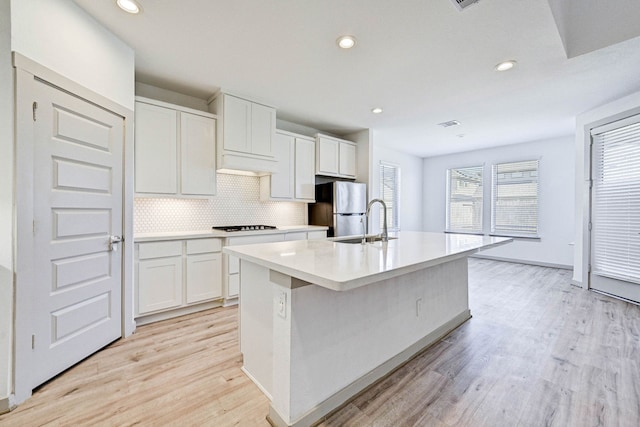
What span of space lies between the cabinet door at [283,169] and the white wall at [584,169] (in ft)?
14.1

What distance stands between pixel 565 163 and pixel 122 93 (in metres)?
7.13

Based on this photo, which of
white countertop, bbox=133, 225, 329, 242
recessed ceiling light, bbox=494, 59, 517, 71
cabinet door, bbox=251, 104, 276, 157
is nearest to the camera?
recessed ceiling light, bbox=494, 59, 517, 71

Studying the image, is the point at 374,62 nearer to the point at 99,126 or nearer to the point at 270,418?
the point at 99,126

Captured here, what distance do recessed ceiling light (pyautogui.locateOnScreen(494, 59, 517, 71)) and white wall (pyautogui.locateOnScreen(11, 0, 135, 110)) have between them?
11.4ft

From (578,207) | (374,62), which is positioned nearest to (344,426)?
(374,62)

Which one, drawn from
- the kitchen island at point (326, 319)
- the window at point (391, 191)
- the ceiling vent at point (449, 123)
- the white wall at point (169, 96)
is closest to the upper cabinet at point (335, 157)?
the ceiling vent at point (449, 123)

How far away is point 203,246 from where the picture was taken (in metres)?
3.04

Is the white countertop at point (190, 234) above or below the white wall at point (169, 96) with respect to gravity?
below

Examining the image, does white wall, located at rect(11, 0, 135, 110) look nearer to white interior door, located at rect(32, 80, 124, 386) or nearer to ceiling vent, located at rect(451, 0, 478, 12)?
white interior door, located at rect(32, 80, 124, 386)

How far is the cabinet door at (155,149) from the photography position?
2799 millimetres

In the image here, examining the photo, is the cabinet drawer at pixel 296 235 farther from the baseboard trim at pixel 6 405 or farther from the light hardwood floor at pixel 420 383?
the baseboard trim at pixel 6 405

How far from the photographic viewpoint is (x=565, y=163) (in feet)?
17.3

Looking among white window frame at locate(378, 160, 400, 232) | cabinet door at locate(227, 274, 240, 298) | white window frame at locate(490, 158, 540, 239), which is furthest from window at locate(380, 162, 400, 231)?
cabinet door at locate(227, 274, 240, 298)

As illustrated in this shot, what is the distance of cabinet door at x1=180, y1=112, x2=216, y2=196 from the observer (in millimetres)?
3105
